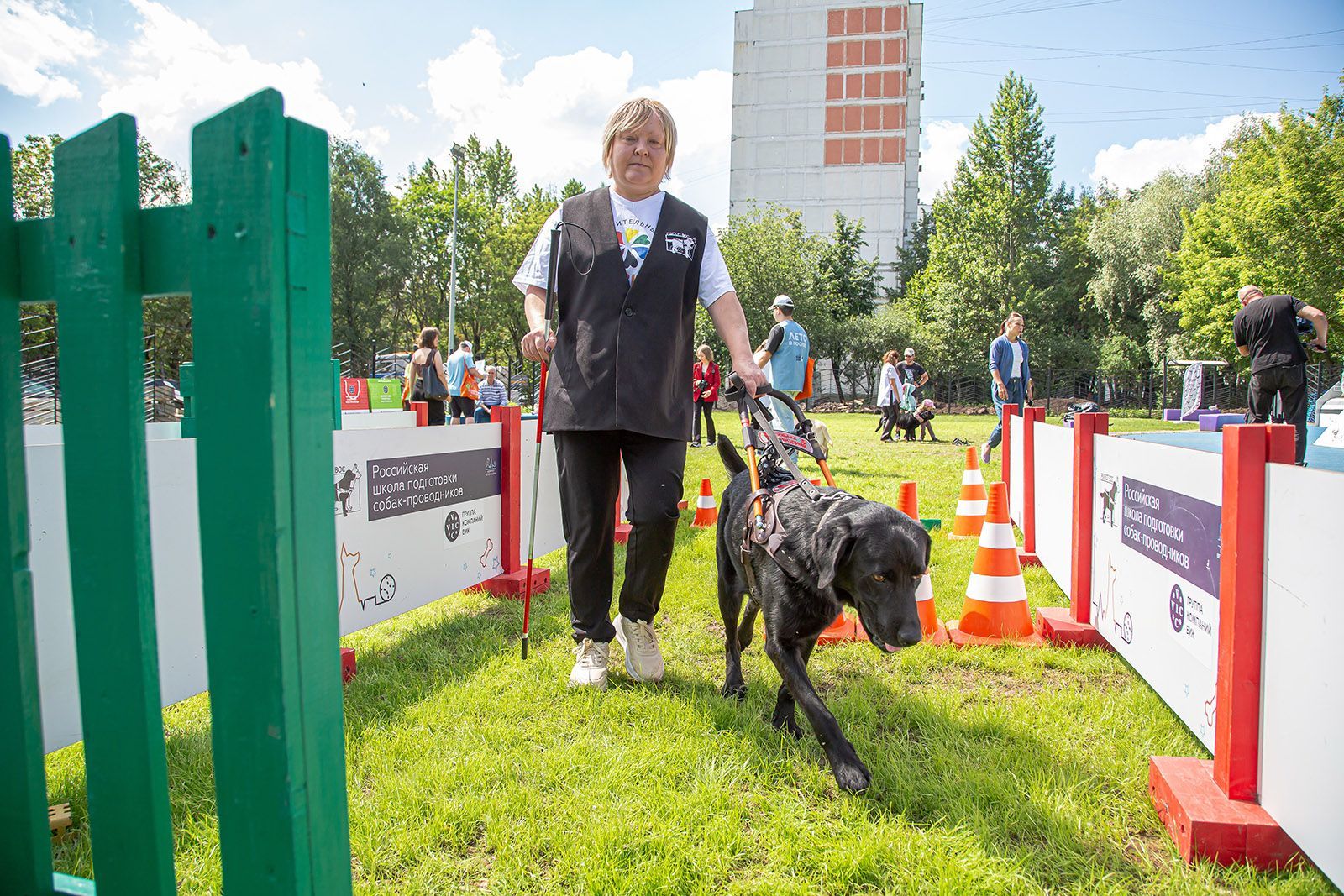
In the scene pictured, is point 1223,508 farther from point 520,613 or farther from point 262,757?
point 520,613

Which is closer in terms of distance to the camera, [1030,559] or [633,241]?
[633,241]

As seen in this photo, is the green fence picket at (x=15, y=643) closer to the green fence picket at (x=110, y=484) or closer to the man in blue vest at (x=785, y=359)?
the green fence picket at (x=110, y=484)

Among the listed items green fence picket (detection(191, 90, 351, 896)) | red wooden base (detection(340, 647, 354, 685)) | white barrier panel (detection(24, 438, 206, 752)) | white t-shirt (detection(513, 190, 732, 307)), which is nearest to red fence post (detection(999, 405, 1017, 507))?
white t-shirt (detection(513, 190, 732, 307))

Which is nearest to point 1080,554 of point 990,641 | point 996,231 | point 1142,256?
point 990,641

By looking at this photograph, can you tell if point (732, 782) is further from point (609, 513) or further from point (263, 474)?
point (263, 474)

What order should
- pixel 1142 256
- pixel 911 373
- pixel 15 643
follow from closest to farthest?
pixel 15 643 → pixel 911 373 → pixel 1142 256

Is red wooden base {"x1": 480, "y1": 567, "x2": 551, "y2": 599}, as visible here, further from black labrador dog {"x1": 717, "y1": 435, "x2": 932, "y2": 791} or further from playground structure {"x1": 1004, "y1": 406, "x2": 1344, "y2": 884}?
playground structure {"x1": 1004, "y1": 406, "x2": 1344, "y2": 884}

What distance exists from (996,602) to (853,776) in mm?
1895

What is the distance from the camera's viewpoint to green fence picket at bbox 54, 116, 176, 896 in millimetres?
1045

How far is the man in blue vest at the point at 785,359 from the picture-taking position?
7.52 meters

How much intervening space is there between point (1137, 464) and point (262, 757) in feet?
11.1

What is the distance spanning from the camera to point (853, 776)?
2.40 m

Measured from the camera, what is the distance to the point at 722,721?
293 cm

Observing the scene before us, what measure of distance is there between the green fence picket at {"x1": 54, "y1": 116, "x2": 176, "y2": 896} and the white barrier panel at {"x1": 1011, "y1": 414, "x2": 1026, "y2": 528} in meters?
5.89
